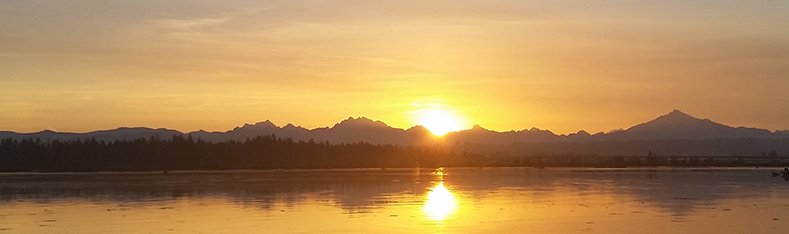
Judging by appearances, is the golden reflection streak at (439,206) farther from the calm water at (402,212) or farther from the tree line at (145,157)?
the tree line at (145,157)

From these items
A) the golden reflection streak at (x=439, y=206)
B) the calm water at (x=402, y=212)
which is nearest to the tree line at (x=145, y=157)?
the calm water at (x=402, y=212)

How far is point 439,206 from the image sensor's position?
45219mm

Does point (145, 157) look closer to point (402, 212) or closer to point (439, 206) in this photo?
point (439, 206)

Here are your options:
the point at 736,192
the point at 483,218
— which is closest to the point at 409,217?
the point at 483,218

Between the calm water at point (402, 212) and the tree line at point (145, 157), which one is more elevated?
the tree line at point (145, 157)

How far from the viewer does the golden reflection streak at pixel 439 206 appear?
1561 inches

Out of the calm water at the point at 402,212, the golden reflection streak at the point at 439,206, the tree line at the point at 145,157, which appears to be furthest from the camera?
the tree line at the point at 145,157

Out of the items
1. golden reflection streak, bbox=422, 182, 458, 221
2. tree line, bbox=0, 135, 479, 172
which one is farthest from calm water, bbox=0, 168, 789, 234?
tree line, bbox=0, 135, 479, 172

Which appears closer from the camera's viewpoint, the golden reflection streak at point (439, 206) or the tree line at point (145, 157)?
the golden reflection streak at point (439, 206)

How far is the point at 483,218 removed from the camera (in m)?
37.8

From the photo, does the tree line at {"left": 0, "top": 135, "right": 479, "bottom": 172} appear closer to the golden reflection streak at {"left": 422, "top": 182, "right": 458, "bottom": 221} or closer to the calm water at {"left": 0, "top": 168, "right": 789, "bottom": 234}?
the calm water at {"left": 0, "top": 168, "right": 789, "bottom": 234}

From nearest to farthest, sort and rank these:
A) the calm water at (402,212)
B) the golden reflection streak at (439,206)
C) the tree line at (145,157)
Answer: the calm water at (402,212) → the golden reflection streak at (439,206) → the tree line at (145,157)

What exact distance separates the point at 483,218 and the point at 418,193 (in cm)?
2037

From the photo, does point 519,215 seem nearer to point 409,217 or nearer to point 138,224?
point 409,217
